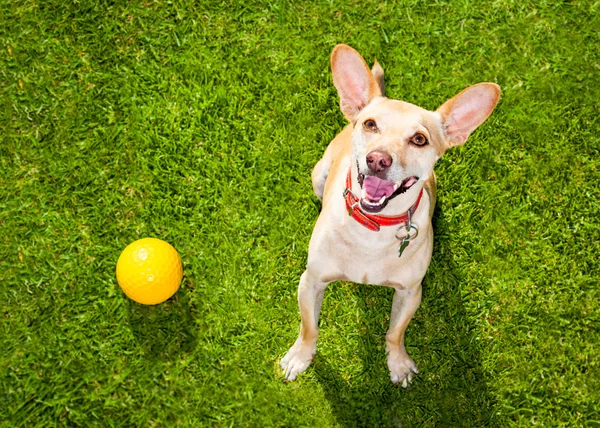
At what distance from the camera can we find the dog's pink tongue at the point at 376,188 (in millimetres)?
3693

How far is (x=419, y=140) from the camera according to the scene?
3.71 meters

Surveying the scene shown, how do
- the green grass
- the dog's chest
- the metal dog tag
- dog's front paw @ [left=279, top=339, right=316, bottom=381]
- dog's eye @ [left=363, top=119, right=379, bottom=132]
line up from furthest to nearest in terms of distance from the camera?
the green grass → dog's front paw @ [left=279, top=339, right=316, bottom=381] → the dog's chest → the metal dog tag → dog's eye @ [left=363, top=119, right=379, bottom=132]

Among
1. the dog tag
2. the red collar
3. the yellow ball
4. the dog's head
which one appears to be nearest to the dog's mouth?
the dog's head

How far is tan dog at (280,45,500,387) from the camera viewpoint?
12.0ft

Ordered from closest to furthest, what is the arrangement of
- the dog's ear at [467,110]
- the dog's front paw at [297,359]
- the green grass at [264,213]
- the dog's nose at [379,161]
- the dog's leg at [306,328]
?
the dog's nose at [379,161] → the dog's ear at [467,110] → the dog's leg at [306,328] → the dog's front paw at [297,359] → the green grass at [264,213]

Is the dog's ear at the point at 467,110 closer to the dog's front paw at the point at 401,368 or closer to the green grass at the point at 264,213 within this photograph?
the green grass at the point at 264,213

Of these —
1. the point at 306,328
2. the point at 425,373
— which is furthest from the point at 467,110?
the point at 425,373

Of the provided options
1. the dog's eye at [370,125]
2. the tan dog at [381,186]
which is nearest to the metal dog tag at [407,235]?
the tan dog at [381,186]

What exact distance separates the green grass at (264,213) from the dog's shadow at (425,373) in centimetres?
2

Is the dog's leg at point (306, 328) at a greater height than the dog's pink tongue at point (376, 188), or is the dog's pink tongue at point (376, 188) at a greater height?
the dog's pink tongue at point (376, 188)

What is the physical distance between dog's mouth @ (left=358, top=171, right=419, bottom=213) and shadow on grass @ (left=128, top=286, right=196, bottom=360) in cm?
207

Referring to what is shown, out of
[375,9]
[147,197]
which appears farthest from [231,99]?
[375,9]

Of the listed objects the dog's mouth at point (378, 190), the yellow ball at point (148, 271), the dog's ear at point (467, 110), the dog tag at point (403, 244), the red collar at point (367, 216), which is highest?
the dog's ear at point (467, 110)

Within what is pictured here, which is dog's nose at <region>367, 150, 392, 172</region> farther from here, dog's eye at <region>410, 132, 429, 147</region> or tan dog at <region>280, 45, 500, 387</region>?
dog's eye at <region>410, 132, 429, 147</region>
